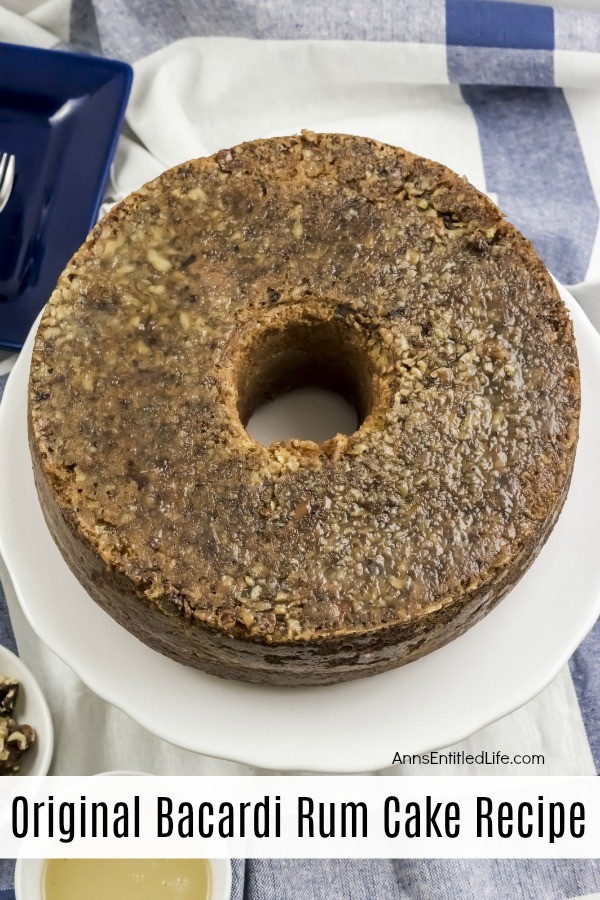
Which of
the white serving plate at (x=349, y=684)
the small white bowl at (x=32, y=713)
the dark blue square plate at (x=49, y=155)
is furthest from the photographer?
the dark blue square plate at (x=49, y=155)

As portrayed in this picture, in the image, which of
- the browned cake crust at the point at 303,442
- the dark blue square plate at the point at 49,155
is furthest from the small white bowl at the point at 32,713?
the dark blue square plate at the point at 49,155

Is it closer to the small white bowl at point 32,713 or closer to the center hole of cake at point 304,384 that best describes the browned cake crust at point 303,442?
the center hole of cake at point 304,384

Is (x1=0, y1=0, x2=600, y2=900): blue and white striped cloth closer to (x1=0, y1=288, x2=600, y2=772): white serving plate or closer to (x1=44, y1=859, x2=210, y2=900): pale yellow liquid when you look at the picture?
(x1=0, y1=288, x2=600, y2=772): white serving plate

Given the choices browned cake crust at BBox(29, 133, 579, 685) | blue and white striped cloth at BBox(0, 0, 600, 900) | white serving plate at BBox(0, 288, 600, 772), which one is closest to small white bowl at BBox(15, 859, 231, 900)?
white serving plate at BBox(0, 288, 600, 772)

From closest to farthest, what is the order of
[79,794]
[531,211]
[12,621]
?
1. [79,794]
2. [12,621]
3. [531,211]

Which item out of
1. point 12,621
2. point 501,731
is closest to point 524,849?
point 501,731

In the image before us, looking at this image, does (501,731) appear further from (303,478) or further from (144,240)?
(144,240)
